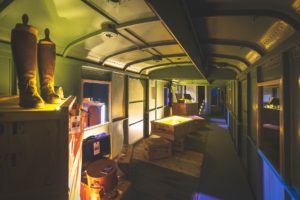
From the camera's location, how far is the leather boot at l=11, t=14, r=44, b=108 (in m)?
0.87

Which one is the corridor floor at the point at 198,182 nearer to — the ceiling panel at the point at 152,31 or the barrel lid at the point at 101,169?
the barrel lid at the point at 101,169

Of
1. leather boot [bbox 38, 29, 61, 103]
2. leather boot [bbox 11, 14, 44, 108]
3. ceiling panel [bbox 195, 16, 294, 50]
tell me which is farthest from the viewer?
ceiling panel [bbox 195, 16, 294, 50]

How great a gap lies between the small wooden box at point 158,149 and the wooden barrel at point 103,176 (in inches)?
76.0

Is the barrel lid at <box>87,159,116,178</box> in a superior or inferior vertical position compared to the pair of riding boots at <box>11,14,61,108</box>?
inferior

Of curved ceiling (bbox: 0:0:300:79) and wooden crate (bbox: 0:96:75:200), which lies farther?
curved ceiling (bbox: 0:0:300:79)

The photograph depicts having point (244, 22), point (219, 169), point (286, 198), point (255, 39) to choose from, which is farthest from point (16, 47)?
point (219, 169)

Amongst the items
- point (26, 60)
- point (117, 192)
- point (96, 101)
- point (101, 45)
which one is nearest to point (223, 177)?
point (117, 192)

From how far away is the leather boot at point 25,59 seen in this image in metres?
0.87

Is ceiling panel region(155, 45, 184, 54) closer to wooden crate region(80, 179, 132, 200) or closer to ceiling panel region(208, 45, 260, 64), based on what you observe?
ceiling panel region(208, 45, 260, 64)

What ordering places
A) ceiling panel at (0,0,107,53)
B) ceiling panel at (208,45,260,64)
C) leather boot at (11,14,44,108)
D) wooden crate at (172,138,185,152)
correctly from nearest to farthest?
leather boot at (11,14,44,108)
ceiling panel at (0,0,107,53)
ceiling panel at (208,45,260,64)
wooden crate at (172,138,185,152)

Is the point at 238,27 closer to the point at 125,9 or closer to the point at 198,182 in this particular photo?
the point at 125,9

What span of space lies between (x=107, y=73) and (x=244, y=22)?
115 inches

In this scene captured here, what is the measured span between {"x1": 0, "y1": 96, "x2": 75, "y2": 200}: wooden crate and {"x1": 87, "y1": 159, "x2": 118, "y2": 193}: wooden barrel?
1.45 metres

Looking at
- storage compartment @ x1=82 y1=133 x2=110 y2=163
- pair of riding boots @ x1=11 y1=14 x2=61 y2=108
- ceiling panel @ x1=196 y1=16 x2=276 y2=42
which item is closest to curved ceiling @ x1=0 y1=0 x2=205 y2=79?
ceiling panel @ x1=196 y1=16 x2=276 y2=42
